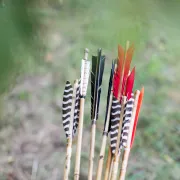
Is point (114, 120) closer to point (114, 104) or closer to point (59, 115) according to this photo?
point (114, 104)

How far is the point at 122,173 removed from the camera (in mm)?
657

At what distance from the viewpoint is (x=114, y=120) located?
666 mm

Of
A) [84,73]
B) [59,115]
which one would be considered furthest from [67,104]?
[59,115]

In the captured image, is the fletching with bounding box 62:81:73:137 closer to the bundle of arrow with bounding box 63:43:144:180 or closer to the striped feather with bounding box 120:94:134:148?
the bundle of arrow with bounding box 63:43:144:180

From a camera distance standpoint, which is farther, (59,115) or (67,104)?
(59,115)

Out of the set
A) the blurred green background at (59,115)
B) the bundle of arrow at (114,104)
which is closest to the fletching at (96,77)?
the bundle of arrow at (114,104)

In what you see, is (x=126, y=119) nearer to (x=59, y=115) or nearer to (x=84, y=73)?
(x=84, y=73)

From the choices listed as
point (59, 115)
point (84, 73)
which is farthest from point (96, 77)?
point (59, 115)

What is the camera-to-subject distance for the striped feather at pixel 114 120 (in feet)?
2.15

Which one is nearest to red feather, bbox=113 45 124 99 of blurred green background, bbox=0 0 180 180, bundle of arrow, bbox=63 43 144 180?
bundle of arrow, bbox=63 43 144 180

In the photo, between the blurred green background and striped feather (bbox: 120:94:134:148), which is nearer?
striped feather (bbox: 120:94:134:148)

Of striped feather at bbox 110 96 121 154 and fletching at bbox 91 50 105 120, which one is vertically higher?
fletching at bbox 91 50 105 120

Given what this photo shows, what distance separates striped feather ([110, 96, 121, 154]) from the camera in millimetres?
656

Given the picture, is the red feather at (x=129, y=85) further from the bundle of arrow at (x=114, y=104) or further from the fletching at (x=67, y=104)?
the fletching at (x=67, y=104)
